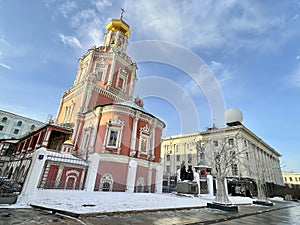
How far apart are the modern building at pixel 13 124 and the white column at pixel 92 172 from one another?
4805cm

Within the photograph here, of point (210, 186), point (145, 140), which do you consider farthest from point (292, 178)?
point (145, 140)

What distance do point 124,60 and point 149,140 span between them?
52.6 ft

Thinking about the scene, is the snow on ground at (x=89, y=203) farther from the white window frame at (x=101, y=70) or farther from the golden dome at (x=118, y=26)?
the golden dome at (x=118, y=26)

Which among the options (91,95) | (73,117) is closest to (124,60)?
(91,95)

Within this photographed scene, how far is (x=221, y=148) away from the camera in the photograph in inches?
1342

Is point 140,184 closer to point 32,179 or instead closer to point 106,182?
point 106,182

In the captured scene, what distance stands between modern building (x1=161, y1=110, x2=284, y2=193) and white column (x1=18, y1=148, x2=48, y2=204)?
27.5m

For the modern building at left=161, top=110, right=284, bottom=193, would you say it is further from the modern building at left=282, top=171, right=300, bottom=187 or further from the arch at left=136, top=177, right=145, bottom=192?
the modern building at left=282, top=171, right=300, bottom=187

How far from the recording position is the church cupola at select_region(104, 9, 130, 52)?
31.8 metres

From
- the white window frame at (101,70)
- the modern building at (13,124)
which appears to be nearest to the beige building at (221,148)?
the white window frame at (101,70)

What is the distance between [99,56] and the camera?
28422 millimetres

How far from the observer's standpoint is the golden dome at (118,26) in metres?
32.3

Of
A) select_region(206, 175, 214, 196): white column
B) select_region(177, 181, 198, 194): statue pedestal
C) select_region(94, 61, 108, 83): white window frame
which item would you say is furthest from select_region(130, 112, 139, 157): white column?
select_region(206, 175, 214, 196): white column

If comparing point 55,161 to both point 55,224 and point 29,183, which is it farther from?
point 55,224
